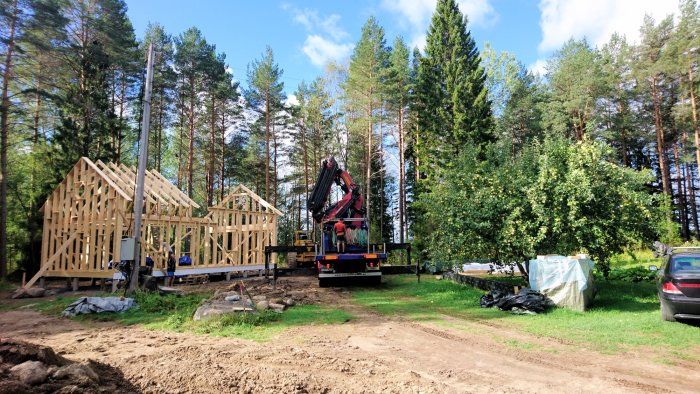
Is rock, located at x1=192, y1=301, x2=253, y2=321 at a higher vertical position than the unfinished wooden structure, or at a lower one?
lower

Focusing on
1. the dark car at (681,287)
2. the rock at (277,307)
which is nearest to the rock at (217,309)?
the rock at (277,307)

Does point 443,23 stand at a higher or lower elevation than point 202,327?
higher

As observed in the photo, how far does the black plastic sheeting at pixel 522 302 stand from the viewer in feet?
29.1

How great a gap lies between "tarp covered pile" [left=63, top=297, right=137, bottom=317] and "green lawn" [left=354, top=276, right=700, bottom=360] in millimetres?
6018

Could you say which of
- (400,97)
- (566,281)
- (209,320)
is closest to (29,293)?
(209,320)

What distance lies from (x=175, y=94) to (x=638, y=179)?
2618 cm

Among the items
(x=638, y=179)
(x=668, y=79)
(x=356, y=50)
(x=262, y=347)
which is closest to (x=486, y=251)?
(x=638, y=179)

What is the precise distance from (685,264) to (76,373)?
9.43 m

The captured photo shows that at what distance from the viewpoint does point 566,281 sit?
8.98 m

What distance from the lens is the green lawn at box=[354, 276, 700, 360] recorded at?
21.1 ft

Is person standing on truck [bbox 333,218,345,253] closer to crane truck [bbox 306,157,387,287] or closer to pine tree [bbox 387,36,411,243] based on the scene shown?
crane truck [bbox 306,157,387,287]

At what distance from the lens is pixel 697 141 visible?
24.6 m

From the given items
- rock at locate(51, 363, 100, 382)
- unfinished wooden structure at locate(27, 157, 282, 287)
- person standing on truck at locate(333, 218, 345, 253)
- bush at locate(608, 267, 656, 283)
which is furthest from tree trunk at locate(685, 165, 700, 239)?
rock at locate(51, 363, 100, 382)

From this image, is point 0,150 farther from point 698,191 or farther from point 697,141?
point 698,191
